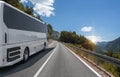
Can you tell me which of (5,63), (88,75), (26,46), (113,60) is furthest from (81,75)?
(26,46)

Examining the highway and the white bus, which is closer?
the highway

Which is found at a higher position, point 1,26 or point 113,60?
point 1,26

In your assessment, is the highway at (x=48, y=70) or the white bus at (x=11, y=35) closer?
the highway at (x=48, y=70)


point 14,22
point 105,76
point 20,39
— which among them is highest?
point 14,22

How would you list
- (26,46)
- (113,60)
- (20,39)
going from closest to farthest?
(113,60) < (20,39) < (26,46)

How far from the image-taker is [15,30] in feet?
44.8

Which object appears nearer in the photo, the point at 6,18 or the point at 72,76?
the point at 72,76

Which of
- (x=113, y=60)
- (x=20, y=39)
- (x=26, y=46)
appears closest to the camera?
(x=113, y=60)

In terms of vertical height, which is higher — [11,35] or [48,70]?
[11,35]

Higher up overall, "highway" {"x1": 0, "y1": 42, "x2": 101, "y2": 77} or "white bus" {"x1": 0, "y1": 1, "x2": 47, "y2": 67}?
"white bus" {"x1": 0, "y1": 1, "x2": 47, "y2": 67}

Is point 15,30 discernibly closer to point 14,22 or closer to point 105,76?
point 14,22

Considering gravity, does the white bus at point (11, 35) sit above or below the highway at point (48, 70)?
above

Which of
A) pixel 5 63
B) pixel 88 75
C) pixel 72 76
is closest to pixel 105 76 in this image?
pixel 88 75

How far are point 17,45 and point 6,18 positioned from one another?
2304 mm
